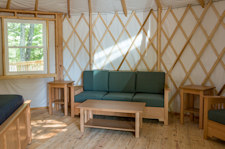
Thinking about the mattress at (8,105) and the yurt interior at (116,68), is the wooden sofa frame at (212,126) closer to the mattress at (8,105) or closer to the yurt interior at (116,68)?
the yurt interior at (116,68)

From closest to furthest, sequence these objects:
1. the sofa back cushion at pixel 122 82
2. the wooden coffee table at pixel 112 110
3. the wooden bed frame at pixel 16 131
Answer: the wooden bed frame at pixel 16 131
the wooden coffee table at pixel 112 110
the sofa back cushion at pixel 122 82

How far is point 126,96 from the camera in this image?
3568 mm

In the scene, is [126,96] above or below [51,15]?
below

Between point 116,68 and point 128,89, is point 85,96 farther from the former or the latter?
point 116,68

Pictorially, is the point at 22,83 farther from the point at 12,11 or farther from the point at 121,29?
the point at 121,29

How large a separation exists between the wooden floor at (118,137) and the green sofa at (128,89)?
0.31 m

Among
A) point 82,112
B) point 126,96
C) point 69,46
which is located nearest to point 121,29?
point 69,46

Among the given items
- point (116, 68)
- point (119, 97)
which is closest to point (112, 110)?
point (119, 97)

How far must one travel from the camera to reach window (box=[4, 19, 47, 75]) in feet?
13.7

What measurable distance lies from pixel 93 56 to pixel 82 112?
1.77 m

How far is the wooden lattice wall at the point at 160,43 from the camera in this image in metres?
3.60

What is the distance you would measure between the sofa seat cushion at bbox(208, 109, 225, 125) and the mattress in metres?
2.39

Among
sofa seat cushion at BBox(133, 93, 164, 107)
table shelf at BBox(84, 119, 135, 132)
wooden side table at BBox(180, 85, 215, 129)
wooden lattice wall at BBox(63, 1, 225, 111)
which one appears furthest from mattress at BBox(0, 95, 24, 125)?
wooden side table at BBox(180, 85, 215, 129)

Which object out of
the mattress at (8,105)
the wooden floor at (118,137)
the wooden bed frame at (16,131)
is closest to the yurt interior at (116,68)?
the wooden floor at (118,137)
